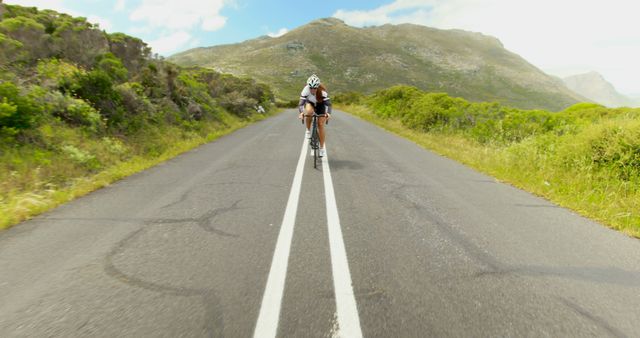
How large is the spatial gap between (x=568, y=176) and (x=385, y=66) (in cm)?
12606

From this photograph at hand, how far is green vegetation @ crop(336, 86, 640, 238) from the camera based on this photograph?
570cm

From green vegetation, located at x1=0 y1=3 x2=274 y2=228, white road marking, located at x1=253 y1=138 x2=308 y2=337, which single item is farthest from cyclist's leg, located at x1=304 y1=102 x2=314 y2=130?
green vegetation, located at x1=0 y1=3 x2=274 y2=228

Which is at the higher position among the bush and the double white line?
the bush

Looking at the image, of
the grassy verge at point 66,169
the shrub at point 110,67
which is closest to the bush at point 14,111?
the grassy verge at point 66,169

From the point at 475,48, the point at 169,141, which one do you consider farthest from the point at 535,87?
the point at 169,141

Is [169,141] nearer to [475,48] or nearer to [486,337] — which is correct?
[486,337]

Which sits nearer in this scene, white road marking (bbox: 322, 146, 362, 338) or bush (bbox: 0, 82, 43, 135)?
white road marking (bbox: 322, 146, 362, 338)

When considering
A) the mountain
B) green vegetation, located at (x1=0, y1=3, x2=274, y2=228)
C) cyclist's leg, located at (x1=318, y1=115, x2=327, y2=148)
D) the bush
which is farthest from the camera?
the mountain

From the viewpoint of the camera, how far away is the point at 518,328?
2.46 meters

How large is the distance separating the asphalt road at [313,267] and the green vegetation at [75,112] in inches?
47.4

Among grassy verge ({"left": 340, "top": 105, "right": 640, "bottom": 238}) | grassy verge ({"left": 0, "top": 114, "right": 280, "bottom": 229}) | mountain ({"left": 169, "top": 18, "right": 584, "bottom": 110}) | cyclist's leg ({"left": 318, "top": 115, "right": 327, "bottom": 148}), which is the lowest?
grassy verge ({"left": 340, "top": 105, "right": 640, "bottom": 238})

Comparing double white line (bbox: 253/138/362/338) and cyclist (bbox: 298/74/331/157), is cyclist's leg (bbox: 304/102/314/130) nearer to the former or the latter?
cyclist (bbox: 298/74/331/157)

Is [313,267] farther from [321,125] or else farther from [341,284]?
[321,125]

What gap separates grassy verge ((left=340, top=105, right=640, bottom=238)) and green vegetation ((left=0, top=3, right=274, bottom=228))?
8.45 metres
